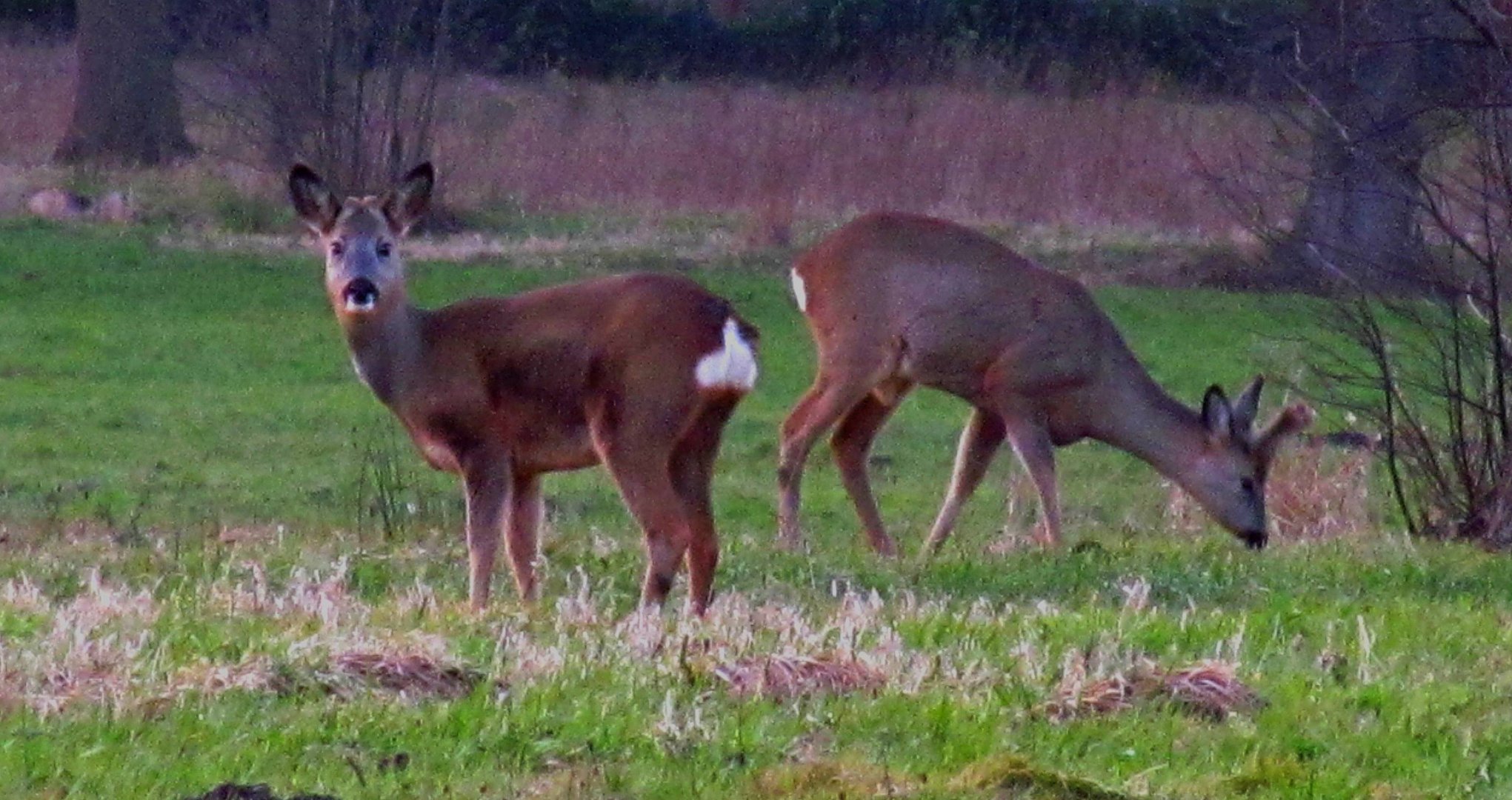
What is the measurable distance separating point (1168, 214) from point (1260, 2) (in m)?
13.1

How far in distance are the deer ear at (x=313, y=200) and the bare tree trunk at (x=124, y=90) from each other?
22718mm

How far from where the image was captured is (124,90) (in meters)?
32.9

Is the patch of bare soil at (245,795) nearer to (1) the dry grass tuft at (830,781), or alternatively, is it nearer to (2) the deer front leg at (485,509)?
(1) the dry grass tuft at (830,781)

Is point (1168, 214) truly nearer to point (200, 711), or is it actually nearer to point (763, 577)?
point (763, 577)

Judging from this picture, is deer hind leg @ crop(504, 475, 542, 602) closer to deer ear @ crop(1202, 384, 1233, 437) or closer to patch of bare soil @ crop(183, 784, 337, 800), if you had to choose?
deer ear @ crop(1202, 384, 1233, 437)

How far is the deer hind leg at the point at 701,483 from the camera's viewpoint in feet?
31.7

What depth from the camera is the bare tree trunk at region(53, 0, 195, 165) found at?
32594 millimetres

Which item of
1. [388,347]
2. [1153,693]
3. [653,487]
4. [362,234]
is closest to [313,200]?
[362,234]

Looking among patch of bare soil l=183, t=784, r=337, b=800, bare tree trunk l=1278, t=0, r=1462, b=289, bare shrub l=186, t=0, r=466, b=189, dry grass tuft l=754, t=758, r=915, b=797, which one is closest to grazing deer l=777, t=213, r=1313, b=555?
bare tree trunk l=1278, t=0, r=1462, b=289

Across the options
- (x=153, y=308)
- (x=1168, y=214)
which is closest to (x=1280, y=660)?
(x=153, y=308)

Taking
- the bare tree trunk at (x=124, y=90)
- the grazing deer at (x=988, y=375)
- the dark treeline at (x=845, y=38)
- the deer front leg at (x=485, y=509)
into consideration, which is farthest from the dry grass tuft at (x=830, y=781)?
the dark treeline at (x=845, y=38)

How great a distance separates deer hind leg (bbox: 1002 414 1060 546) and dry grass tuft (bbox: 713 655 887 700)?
5.94 metres

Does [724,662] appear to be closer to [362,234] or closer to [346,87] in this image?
[362,234]

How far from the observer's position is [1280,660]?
25.5ft
